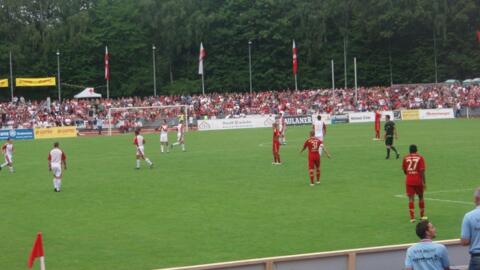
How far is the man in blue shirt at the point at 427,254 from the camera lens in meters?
9.62

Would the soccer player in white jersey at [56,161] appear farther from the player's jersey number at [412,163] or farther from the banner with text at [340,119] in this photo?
the banner with text at [340,119]

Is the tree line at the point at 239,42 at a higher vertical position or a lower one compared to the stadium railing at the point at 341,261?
higher

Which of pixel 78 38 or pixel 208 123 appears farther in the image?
pixel 78 38

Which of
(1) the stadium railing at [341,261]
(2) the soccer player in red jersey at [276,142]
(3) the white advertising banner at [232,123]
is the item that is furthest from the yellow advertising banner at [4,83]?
(1) the stadium railing at [341,261]

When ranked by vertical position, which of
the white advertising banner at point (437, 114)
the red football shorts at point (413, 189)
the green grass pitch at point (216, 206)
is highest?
the white advertising banner at point (437, 114)

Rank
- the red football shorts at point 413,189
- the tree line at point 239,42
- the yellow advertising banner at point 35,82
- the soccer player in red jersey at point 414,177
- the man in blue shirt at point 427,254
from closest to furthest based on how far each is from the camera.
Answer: the man in blue shirt at point 427,254, the soccer player in red jersey at point 414,177, the red football shorts at point 413,189, the yellow advertising banner at point 35,82, the tree line at point 239,42

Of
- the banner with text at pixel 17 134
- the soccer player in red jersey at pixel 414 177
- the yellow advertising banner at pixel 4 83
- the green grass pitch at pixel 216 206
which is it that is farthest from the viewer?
the yellow advertising banner at pixel 4 83

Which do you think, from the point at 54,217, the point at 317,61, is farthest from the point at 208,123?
the point at 54,217

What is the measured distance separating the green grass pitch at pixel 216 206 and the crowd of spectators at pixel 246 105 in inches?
1296

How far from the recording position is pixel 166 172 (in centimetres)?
3375

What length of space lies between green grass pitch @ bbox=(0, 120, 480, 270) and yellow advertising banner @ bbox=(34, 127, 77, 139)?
26309mm

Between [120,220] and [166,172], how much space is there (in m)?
12.3

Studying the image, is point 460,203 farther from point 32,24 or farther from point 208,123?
point 32,24

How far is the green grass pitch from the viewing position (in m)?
17.3
